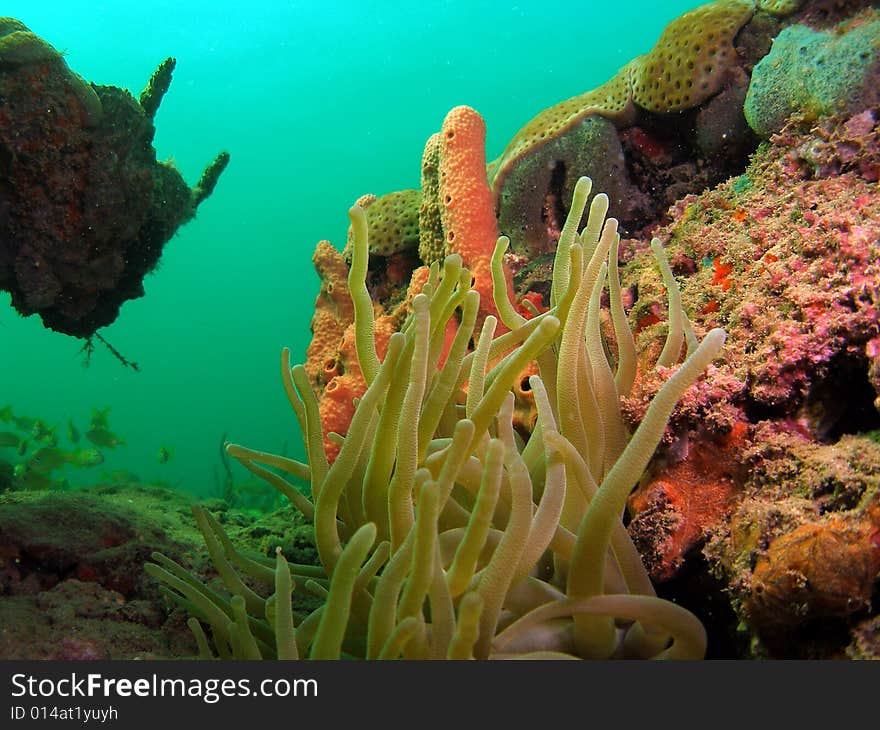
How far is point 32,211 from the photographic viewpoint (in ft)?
10.6

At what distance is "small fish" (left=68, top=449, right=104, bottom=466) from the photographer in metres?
8.23

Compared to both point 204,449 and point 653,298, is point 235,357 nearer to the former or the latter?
point 204,449

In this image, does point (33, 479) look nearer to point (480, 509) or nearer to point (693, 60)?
point (480, 509)

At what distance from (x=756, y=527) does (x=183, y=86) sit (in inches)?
3687

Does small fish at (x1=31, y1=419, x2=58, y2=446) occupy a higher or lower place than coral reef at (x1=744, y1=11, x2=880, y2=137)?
lower

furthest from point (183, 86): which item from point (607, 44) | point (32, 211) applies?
point (32, 211)

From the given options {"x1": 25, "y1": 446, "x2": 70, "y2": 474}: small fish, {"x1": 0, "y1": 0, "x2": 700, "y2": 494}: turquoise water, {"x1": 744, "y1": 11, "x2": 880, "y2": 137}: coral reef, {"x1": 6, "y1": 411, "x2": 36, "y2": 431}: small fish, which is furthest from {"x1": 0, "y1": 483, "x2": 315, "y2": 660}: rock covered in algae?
{"x1": 0, "y1": 0, "x2": 700, "y2": 494}: turquoise water

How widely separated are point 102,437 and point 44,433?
0.76 m

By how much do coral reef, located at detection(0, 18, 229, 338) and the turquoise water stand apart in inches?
2703

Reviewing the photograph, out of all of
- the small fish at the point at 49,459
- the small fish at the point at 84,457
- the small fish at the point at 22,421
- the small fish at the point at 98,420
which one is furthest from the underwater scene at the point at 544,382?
the small fish at the point at 22,421

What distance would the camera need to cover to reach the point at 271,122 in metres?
81.4

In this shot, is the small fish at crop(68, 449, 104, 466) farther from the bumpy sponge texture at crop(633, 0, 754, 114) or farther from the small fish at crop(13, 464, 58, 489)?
the bumpy sponge texture at crop(633, 0, 754, 114)

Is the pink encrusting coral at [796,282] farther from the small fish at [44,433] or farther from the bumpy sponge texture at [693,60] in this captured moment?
the small fish at [44,433]

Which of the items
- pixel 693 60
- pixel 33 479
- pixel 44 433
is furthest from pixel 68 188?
pixel 44 433
